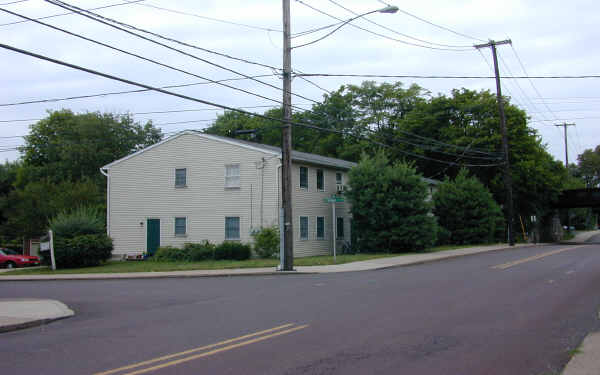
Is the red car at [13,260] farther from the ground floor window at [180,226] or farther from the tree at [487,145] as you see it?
the tree at [487,145]

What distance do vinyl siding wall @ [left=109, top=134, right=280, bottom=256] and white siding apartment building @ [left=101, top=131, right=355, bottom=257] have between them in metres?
0.05

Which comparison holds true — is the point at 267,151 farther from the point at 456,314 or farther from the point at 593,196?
the point at 593,196

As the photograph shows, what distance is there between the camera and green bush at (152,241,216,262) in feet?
94.0

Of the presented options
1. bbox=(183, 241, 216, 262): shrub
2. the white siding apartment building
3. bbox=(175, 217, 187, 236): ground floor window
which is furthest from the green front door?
bbox=(183, 241, 216, 262): shrub

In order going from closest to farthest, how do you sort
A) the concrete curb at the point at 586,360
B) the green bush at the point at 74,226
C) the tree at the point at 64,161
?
the concrete curb at the point at 586,360, the green bush at the point at 74,226, the tree at the point at 64,161

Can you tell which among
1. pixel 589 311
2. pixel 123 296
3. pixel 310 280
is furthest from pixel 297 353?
pixel 310 280

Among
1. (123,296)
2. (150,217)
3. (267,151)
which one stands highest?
(267,151)

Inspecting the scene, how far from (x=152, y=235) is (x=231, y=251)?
6.39m

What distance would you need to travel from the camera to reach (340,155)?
59000 millimetres

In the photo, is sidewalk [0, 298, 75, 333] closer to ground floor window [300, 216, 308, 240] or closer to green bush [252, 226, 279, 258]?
green bush [252, 226, 279, 258]

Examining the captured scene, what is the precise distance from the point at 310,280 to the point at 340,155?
42227mm

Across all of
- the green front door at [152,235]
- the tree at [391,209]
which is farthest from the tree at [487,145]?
the green front door at [152,235]

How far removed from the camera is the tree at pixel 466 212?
41.4 meters

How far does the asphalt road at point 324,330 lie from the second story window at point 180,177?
16305 mm
